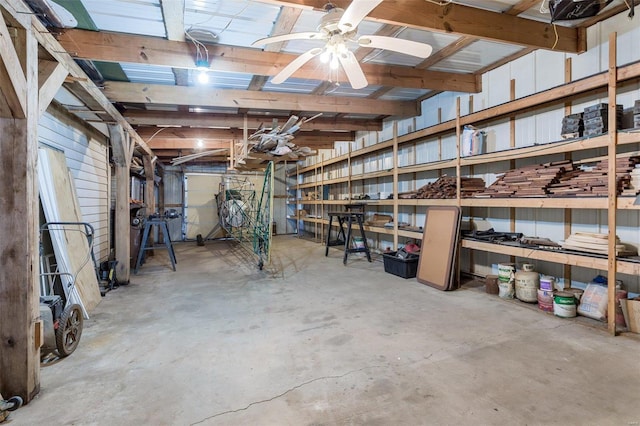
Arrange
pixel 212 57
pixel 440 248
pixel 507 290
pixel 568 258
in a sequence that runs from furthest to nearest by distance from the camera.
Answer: pixel 440 248
pixel 507 290
pixel 212 57
pixel 568 258

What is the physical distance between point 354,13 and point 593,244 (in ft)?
9.74

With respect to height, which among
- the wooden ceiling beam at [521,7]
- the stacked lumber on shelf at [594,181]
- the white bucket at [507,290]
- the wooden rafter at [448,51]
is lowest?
the white bucket at [507,290]

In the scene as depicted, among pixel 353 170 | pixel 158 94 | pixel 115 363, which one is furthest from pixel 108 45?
pixel 353 170

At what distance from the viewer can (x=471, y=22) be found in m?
2.76

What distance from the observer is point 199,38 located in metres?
3.11

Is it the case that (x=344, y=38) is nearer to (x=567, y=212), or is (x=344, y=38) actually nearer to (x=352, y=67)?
(x=352, y=67)

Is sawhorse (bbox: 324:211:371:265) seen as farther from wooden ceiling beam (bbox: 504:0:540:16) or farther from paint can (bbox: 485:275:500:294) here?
wooden ceiling beam (bbox: 504:0:540:16)

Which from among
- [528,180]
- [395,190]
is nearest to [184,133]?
[395,190]

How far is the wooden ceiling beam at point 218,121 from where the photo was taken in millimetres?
5242

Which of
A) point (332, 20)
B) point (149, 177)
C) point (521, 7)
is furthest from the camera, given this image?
point (149, 177)

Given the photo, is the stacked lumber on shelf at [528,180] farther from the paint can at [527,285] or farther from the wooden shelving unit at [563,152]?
the paint can at [527,285]

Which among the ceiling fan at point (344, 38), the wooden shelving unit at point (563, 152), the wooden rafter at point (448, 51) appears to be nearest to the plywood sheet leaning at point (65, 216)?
the ceiling fan at point (344, 38)

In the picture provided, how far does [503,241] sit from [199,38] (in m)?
4.03

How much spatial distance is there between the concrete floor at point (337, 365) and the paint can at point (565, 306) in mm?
113
